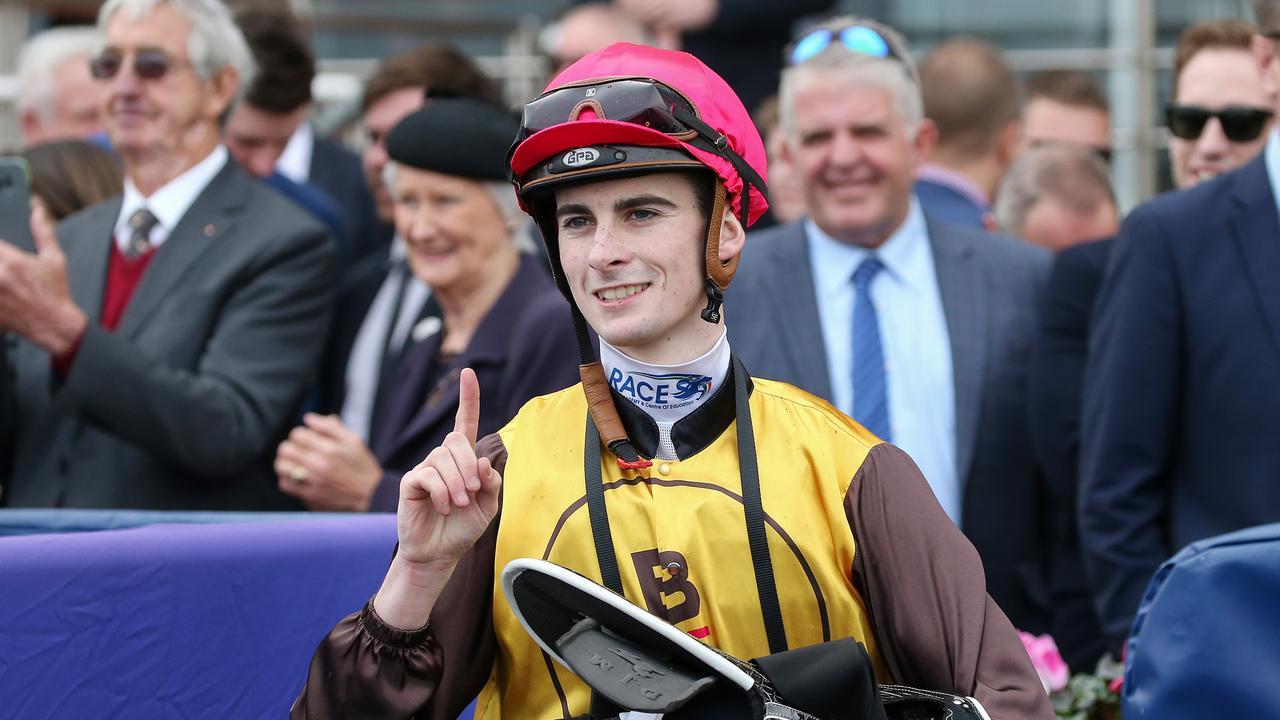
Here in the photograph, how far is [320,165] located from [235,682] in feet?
14.0

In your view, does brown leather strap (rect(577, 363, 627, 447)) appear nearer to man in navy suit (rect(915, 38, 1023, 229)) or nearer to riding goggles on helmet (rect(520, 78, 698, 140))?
riding goggles on helmet (rect(520, 78, 698, 140))

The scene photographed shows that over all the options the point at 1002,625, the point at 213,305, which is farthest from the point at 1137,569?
the point at 213,305

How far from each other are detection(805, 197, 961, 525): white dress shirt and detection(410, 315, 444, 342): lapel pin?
1100mm

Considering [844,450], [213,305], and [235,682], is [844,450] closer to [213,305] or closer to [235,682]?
[235,682]

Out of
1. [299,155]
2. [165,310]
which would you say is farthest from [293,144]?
[165,310]

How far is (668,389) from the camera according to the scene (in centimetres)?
279

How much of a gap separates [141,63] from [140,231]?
1.70 feet

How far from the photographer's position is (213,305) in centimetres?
451

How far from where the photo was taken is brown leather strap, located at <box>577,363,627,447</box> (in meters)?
2.76

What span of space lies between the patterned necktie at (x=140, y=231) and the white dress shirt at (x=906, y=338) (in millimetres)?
1828

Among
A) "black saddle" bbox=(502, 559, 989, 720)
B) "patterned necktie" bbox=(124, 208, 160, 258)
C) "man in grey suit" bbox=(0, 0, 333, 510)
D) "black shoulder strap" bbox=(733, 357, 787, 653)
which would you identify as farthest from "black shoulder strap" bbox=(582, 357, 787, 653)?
"patterned necktie" bbox=(124, 208, 160, 258)

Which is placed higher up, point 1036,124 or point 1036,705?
point 1036,124

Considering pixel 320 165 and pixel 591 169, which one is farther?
pixel 320 165

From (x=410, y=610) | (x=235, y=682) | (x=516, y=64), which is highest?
(x=516, y=64)
